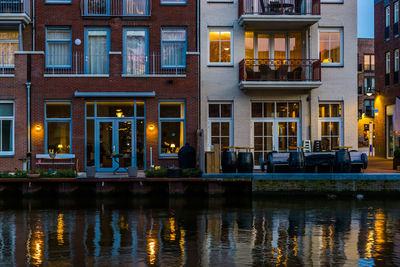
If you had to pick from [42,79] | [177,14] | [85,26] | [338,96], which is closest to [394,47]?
[338,96]

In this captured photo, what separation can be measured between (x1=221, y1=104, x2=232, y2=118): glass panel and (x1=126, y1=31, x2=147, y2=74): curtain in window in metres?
4.10

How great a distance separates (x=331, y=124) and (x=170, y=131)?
7794 mm

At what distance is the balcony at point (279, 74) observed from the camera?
922 inches

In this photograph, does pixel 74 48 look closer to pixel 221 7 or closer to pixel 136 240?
pixel 221 7

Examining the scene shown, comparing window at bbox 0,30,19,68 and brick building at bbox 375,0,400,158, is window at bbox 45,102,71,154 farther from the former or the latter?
brick building at bbox 375,0,400,158

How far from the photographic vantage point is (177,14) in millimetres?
24047

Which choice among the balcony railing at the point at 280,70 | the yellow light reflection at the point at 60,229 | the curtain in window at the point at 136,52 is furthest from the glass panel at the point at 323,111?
the yellow light reflection at the point at 60,229

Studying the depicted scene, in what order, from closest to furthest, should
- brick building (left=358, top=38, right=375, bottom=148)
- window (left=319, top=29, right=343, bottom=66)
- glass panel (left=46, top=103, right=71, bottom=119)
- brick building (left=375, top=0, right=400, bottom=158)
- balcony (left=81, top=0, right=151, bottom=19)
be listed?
glass panel (left=46, top=103, right=71, bottom=119)
balcony (left=81, top=0, right=151, bottom=19)
window (left=319, top=29, right=343, bottom=66)
brick building (left=375, top=0, right=400, bottom=158)
brick building (left=358, top=38, right=375, bottom=148)

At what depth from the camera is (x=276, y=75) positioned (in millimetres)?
24078

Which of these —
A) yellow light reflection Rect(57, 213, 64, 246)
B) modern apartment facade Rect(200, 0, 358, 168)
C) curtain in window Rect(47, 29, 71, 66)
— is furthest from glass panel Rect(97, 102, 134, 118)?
yellow light reflection Rect(57, 213, 64, 246)

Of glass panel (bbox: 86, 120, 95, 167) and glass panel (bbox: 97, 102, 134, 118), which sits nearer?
glass panel (bbox: 86, 120, 95, 167)

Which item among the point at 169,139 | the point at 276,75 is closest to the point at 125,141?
the point at 169,139

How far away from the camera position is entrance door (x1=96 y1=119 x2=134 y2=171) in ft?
75.9

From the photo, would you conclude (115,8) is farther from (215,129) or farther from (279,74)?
(279,74)
